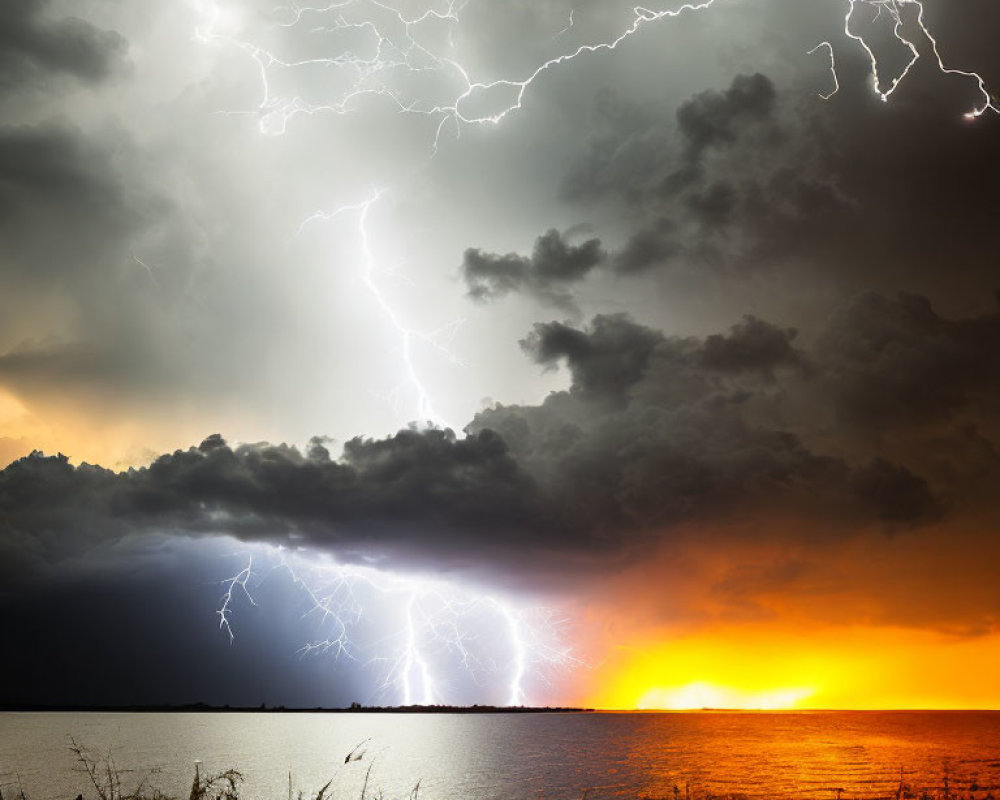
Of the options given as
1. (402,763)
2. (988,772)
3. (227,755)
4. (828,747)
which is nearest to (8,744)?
(227,755)

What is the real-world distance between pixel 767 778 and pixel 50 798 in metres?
50.5

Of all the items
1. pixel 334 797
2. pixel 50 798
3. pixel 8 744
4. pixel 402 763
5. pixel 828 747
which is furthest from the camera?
pixel 8 744

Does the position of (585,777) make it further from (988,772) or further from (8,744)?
(8,744)

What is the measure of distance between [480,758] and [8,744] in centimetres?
7766

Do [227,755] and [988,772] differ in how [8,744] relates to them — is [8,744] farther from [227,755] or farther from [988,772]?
[988,772]

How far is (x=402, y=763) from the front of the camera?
80812 mm

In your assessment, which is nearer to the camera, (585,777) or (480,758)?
(585,777)

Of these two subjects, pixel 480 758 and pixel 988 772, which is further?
pixel 480 758

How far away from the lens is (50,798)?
47.5m

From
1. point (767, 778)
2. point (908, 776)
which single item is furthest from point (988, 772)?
point (767, 778)

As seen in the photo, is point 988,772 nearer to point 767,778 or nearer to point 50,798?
point 767,778

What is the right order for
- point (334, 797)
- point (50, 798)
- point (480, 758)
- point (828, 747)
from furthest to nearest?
point (828, 747)
point (480, 758)
point (334, 797)
point (50, 798)

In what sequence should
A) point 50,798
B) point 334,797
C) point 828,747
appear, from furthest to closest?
point 828,747, point 334,797, point 50,798

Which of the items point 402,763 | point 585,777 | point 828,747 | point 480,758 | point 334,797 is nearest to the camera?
point 334,797
